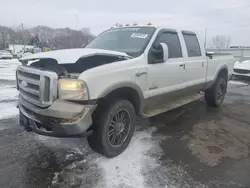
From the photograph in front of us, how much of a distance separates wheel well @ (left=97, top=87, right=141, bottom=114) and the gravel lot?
74 cm

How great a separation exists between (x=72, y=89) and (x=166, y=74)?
78.9 inches

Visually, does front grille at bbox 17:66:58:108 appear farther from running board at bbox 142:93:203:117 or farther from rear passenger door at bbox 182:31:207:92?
rear passenger door at bbox 182:31:207:92

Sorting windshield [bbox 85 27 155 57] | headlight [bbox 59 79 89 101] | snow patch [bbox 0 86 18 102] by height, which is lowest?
snow patch [bbox 0 86 18 102]

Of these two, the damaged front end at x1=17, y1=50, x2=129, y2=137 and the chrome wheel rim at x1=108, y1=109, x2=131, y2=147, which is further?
the chrome wheel rim at x1=108, y1=109, x2=131, y2=147

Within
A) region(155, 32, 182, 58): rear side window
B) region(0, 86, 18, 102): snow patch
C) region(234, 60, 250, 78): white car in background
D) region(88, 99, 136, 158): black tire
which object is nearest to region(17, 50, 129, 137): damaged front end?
region(88, 99, 136, 158): black tire

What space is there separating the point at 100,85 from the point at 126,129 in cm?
102

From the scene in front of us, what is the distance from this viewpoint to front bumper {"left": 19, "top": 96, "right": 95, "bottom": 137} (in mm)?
2840

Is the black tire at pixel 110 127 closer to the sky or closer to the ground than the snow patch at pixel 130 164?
closer to the sky

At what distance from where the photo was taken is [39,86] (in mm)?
2916

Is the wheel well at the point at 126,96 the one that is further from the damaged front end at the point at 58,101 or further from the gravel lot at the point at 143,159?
the gravel lot at the point at 143,159

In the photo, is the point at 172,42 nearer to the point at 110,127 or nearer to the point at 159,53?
the point at 159,53

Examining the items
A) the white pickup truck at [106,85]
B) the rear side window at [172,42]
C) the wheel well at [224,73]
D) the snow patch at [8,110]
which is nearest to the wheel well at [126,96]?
the white pickup truck at [106,85]

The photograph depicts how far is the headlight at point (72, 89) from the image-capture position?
2832mm

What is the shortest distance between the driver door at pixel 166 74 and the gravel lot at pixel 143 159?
73cm
